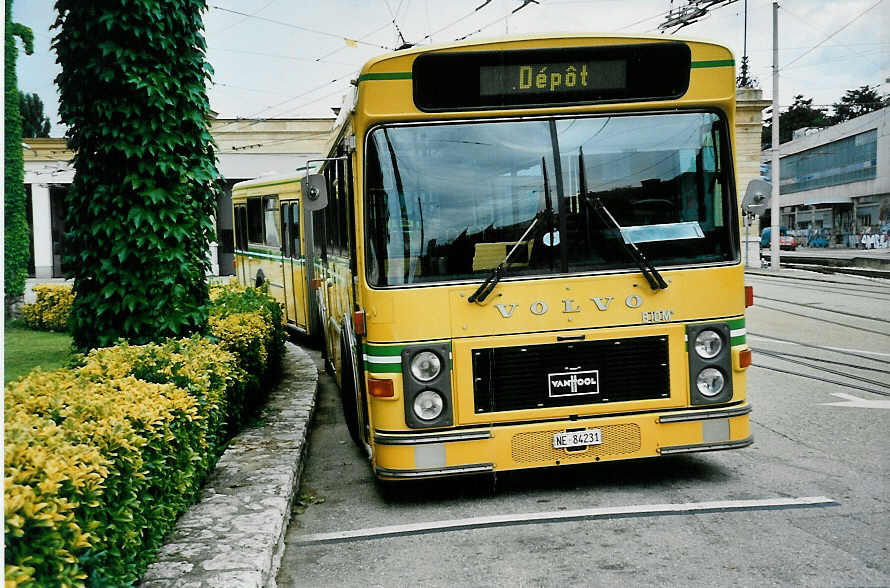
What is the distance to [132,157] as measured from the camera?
7.23 m

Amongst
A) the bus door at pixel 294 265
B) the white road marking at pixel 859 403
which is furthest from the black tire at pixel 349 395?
the bus door at pixel 294 265

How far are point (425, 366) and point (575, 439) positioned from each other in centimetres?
114

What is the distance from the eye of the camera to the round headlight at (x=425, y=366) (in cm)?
637

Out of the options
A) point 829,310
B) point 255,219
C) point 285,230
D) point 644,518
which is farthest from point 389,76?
point 829,310

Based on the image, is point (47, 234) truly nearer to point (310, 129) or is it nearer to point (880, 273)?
point (310, 129)

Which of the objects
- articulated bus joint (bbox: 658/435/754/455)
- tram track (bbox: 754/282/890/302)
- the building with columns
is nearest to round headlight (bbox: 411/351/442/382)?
articulated bus joint (bbox: 658/435/754/455)

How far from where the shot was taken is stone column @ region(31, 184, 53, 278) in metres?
40.7

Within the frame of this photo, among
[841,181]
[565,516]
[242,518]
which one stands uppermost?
[841,181]

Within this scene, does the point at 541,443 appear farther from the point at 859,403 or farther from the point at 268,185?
the point at 268,185

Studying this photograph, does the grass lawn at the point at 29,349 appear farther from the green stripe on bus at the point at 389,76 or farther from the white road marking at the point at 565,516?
the green stripe on bus at the point at 389,76

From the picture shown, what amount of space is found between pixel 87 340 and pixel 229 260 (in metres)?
34.6

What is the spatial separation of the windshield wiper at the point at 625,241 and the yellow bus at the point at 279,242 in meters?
8.73

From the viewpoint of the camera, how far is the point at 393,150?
646 cm

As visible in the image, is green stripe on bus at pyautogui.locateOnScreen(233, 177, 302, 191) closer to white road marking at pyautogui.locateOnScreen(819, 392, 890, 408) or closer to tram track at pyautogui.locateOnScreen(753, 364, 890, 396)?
tram track at pyautogui.locateOnScreen(753, 364, 890, 396)
